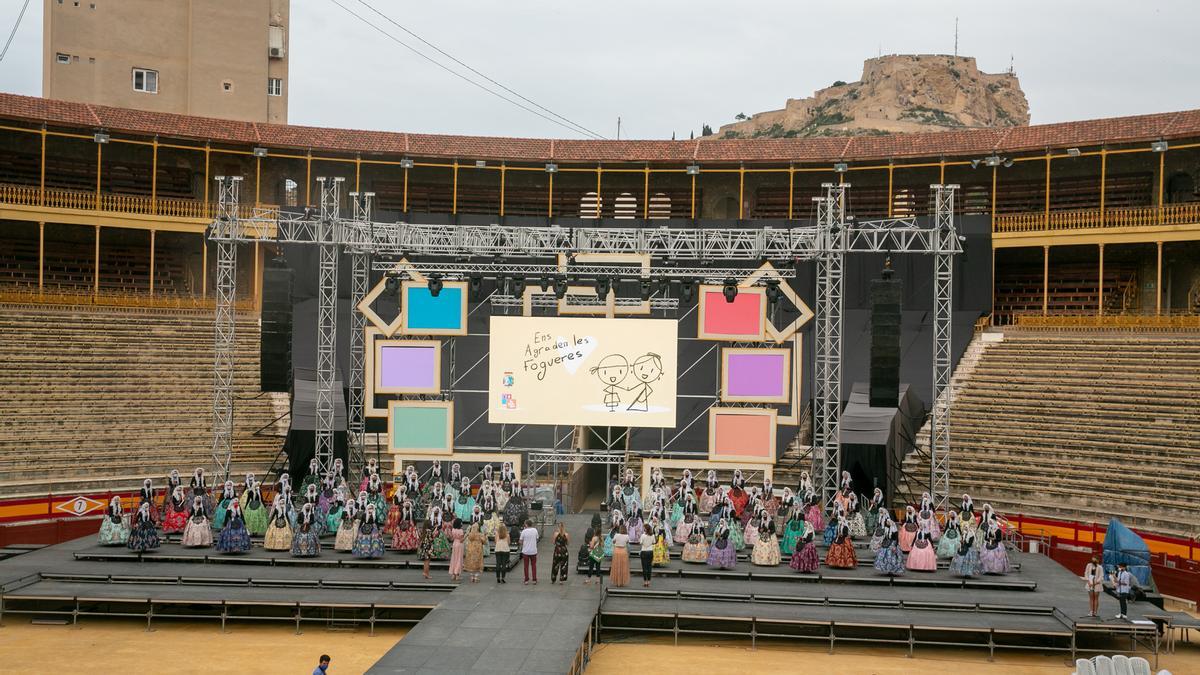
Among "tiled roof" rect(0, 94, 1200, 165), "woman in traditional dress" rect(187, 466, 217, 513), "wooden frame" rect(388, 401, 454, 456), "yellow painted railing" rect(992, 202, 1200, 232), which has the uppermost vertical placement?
"tiled roof" rect(0, 94, 1200, 165)

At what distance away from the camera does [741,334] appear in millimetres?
27672

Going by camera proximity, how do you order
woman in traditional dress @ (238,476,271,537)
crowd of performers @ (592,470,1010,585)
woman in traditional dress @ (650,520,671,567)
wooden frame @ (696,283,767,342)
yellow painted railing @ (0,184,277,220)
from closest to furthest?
crowd of performers @ (592,470,1010,585)
woman in traditional dress @ (650,520,671,567)
woman in traditional dress @ (238,476,271,537)
wooden frame @ (696,283,767,342)
yellow painted railing @ (0,184,277,220)

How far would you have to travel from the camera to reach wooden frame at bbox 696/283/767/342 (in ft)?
90.3

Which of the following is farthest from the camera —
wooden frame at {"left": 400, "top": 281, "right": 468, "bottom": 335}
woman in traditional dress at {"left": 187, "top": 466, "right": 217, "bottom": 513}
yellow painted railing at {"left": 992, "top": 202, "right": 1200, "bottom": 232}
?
yellow painted railing at {"left": 992, "top": 202, "right": 1200, "bottom": 232}

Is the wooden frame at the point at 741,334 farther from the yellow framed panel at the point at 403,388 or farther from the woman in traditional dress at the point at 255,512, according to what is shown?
the woman in traditional dress at the point at 255,512

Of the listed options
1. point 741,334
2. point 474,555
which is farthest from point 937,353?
point 474,555

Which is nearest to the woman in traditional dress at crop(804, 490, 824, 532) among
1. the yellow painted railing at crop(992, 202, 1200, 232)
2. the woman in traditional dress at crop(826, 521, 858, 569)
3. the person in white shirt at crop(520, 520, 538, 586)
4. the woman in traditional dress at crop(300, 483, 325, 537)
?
the woman in traditional dress at crop(826, 521, 858, 569)

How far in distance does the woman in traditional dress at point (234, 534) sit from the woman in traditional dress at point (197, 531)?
0.74 metres

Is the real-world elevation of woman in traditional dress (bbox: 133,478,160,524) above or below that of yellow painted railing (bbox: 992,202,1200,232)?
below

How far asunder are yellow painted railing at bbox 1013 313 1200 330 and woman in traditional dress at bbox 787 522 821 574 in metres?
16.3

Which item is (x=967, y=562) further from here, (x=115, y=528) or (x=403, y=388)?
(x=115, y=528)

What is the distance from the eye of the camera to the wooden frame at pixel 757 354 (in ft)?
89.7

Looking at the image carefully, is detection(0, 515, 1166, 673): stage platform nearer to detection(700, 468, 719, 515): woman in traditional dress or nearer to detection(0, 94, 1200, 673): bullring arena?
detection(0, 94, 1200, 673): bullring arena

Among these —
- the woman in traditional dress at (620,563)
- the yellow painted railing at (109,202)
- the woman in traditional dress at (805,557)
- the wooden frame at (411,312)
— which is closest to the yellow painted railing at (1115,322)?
the woman in traditional dress at (805,557)
